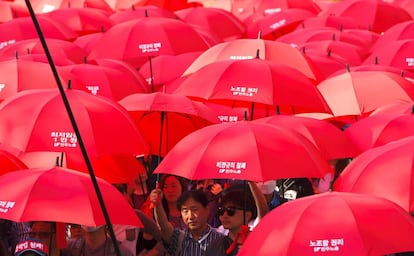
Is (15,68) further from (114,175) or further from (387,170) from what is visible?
(387,170)

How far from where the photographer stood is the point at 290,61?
607 inches

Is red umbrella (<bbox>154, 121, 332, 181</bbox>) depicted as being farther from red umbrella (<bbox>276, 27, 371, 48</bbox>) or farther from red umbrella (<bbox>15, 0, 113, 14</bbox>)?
red umbrella (<bbox>15, 0, 113, 14</bbox>)

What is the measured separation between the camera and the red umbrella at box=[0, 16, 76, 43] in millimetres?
19203

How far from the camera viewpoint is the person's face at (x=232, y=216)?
1073 centimetres

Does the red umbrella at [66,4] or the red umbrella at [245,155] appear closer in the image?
the red umbrella at [245,155]

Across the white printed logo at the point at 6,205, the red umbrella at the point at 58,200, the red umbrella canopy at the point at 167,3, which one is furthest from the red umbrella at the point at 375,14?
the white printed logo at the point at 6,205

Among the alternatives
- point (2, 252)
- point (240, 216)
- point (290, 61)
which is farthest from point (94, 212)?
point (290, 61)

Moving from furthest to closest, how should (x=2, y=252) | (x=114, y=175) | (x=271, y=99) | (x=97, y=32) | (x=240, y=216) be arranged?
1. (x=97, y=32)
2. (x=271, y=99)
3. (x=114, y=175)
4. (x=240, y=216)
5. (x=2, y=252)

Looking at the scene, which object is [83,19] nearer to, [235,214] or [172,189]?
[172,189]

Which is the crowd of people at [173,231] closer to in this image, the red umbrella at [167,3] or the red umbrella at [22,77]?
the red umbrella at [22,77]

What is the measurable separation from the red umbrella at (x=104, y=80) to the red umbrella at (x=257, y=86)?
5.36ft

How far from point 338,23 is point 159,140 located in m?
8.05

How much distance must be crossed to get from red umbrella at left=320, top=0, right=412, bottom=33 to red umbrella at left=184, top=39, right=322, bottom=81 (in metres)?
6.99

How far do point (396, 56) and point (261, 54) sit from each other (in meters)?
2.66
